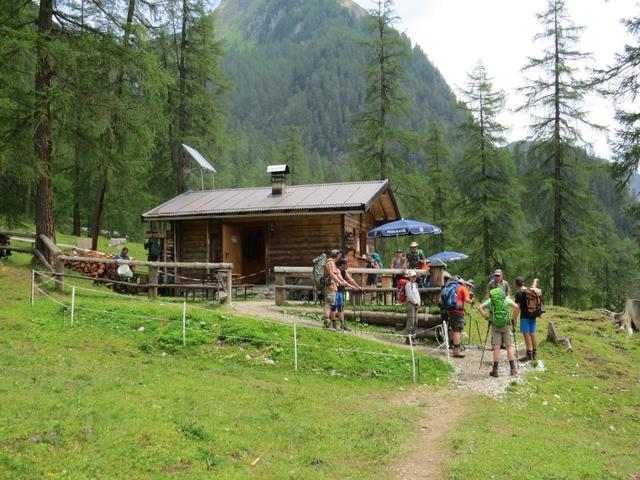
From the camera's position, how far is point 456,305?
1188 centimetres

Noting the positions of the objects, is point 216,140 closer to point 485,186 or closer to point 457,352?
point 485,186

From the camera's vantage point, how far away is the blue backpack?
39.1 feet

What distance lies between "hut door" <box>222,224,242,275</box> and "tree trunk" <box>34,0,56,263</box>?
5.83 meters

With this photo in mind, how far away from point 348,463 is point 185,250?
15273mm

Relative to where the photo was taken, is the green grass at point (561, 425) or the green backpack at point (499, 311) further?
the green backpack at point (499, 311)

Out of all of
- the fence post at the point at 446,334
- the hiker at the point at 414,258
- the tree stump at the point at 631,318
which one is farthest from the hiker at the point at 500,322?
the tree stump at the point at 631,318

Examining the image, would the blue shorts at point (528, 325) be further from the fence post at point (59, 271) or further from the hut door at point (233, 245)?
the fence post at point (59, 271)

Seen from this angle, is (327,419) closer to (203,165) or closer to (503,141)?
(203,165)

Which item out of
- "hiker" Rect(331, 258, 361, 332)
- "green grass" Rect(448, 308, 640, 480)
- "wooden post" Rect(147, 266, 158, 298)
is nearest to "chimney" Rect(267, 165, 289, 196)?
"wooden post" Rect(147, 266, 158, 298)

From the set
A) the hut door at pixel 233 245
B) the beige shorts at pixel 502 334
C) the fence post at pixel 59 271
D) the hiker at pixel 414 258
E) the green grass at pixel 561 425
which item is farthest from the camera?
the hut door at pixel 233 245

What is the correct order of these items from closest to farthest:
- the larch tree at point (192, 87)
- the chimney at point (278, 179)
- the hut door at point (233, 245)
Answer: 1. the hut door at point (233, 245)
2. the chimney at point (278, 179)
3. the larch tree at point (192, 87)

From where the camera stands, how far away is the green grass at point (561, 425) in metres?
6.14

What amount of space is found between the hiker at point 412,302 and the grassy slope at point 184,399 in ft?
4.90

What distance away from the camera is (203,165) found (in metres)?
23.2
